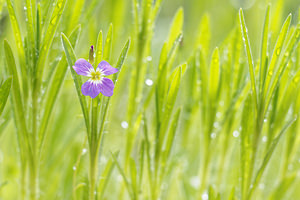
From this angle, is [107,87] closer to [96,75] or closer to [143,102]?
[96,75]

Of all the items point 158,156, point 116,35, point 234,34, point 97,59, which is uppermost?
point 116,35

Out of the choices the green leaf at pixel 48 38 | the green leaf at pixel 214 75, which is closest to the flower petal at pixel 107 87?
the green leaf at pixel 48 38

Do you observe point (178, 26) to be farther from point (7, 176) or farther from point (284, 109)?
point (7, 176)

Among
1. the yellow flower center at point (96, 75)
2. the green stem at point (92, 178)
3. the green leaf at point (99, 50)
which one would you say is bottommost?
the green stem at point (92, 178)

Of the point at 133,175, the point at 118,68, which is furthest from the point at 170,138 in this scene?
the point at 118,68

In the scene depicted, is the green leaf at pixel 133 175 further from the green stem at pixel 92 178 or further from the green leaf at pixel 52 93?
the green leaf at pixel 52 93

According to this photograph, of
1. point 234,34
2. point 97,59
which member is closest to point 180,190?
point 234,34
